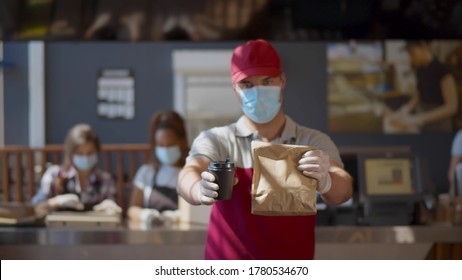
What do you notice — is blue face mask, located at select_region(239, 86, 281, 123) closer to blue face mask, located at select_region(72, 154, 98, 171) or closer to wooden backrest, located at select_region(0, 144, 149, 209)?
blue face mask, located at select_region(72, 154, 98, 171)

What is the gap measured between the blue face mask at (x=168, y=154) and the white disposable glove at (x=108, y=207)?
0.80ft

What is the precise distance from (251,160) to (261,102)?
13 cm

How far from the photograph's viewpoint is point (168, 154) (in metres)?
2.55

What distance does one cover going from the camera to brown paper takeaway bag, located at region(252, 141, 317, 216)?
4.76ft

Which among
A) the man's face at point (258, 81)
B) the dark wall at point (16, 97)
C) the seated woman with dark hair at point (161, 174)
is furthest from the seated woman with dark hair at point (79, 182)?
the dark wall at point (16, 97)

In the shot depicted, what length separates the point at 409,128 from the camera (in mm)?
5160

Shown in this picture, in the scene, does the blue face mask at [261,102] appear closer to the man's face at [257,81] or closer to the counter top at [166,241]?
the man's face at [257,81]

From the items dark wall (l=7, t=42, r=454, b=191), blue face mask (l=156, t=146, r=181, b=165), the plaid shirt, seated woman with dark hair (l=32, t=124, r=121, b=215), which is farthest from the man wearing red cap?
dark wall (l=7, t=42, r=454, b=191)

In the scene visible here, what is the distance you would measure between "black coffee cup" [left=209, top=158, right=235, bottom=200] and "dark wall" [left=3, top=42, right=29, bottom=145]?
302cm

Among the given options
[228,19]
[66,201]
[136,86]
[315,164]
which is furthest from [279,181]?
[136,86]

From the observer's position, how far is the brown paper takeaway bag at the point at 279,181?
1451 mm

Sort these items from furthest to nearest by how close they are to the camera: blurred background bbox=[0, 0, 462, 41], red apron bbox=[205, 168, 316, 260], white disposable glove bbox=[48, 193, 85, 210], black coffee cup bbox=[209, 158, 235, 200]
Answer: white disposable glove bbox=[48, 193, 85, 210], blurred background bbox=[0, 0, 462, 41], red apron bbox=[205, 168, 316, 260], black coffee cup bbox=[209, 158, 235, 200]

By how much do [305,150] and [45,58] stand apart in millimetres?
3907

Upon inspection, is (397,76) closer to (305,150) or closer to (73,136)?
(73,136)
